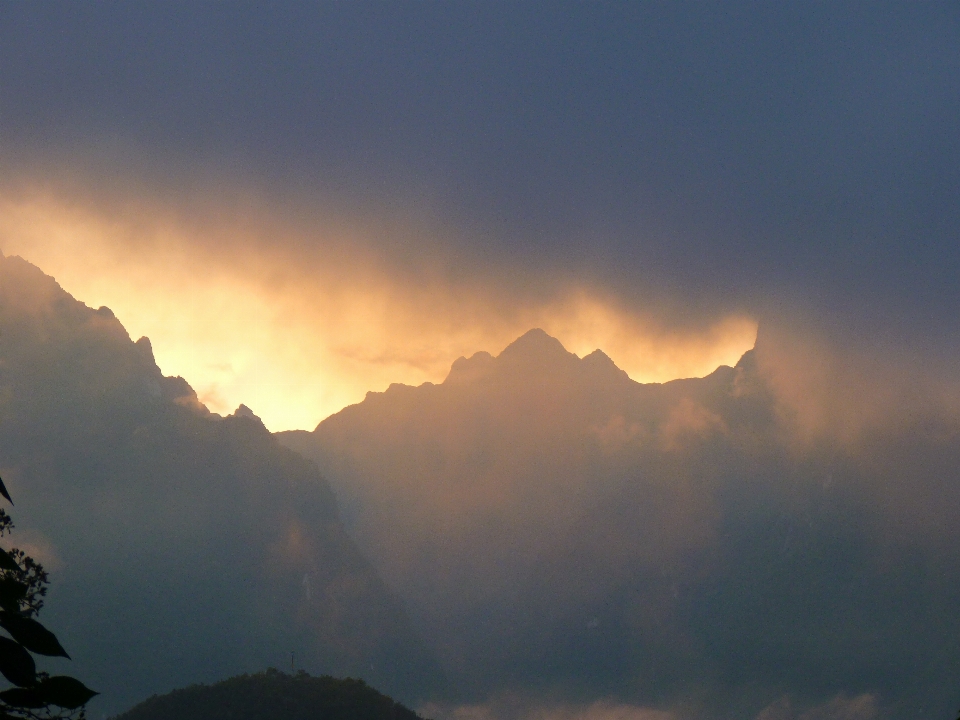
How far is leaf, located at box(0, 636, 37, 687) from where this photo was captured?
4.28 meters

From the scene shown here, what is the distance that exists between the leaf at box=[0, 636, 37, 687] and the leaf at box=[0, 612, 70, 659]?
0.04 metres

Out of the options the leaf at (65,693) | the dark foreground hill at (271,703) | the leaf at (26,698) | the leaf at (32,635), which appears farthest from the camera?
the dark foreground hill at (271,703)

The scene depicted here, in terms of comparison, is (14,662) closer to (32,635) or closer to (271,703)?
(32,635)

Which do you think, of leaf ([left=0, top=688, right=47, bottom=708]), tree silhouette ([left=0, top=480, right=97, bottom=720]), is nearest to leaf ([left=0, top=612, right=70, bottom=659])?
tree silhouette ([left=0, top=480, right=97, bottom=720])

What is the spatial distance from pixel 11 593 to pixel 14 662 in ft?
1.63

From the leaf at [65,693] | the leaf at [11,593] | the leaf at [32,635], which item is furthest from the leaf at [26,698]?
the leaf at [11,593]

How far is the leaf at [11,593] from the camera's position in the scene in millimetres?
4617

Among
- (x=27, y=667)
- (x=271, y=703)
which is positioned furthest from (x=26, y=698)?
(x=271, y=703)

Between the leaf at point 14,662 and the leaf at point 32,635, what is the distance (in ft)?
0.13

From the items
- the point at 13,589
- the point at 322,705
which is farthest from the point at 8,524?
the point at 322,705

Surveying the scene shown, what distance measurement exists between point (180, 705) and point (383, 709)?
81.5ft

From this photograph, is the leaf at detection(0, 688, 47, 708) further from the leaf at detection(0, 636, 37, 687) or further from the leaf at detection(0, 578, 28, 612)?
the leaf at detection(0, 578, 28, 612)

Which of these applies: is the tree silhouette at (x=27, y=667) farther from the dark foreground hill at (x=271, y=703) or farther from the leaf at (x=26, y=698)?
the dark foreground hill at (x=271, y=703)

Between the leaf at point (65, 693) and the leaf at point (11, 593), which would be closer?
the leaf at point (65, 693)
